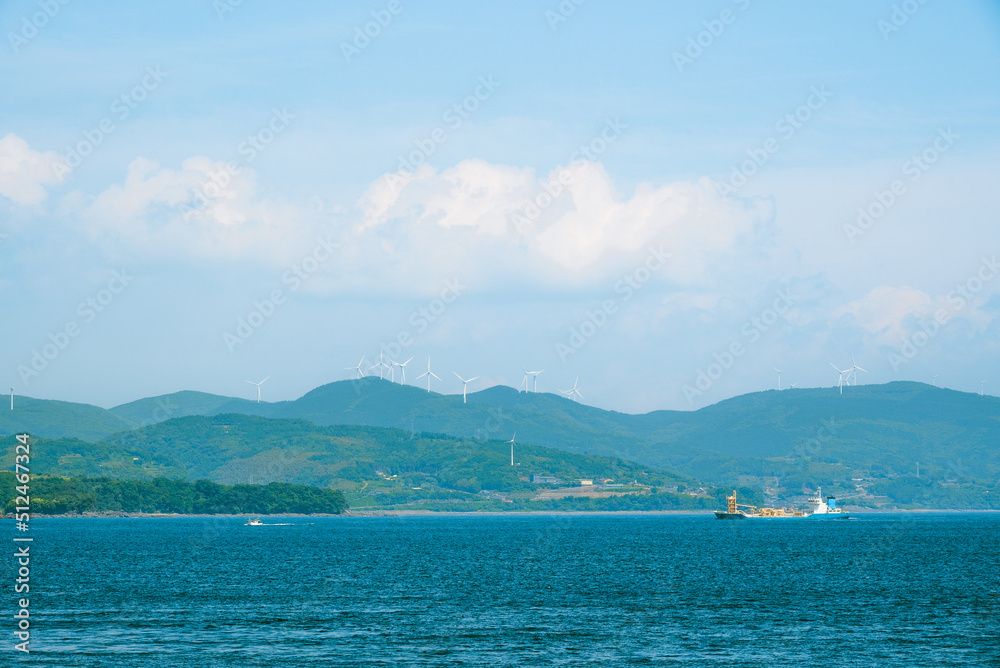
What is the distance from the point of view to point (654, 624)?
307ft

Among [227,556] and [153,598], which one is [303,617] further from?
[227,556]

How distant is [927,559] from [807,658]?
11306 cm

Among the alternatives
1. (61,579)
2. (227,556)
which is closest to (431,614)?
(61,579)

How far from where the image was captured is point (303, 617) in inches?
3814

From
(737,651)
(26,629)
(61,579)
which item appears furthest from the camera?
(61,579)

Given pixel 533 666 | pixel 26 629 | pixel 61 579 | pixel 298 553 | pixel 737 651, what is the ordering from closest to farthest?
1. pixel 533 666
2. pixel 737 651
3. pixel 26 629
4. pixel 61 579
5. pixel 298 553

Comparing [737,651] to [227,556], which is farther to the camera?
[227,556]

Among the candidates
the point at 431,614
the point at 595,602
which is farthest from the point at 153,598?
the point at 595,602

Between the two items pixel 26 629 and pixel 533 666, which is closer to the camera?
pixel 533 666

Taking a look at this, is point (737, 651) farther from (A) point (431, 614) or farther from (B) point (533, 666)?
(A) point (431, 614)

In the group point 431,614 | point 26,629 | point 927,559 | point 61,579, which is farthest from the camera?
point 927,559

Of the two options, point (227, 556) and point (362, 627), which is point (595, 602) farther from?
Answer: point (227, 556)

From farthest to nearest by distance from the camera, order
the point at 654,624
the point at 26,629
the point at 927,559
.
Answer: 1. the point at 927,559
2. the point at 654,624
3. the point at 26,629

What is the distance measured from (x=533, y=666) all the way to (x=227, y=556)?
121065 mm
